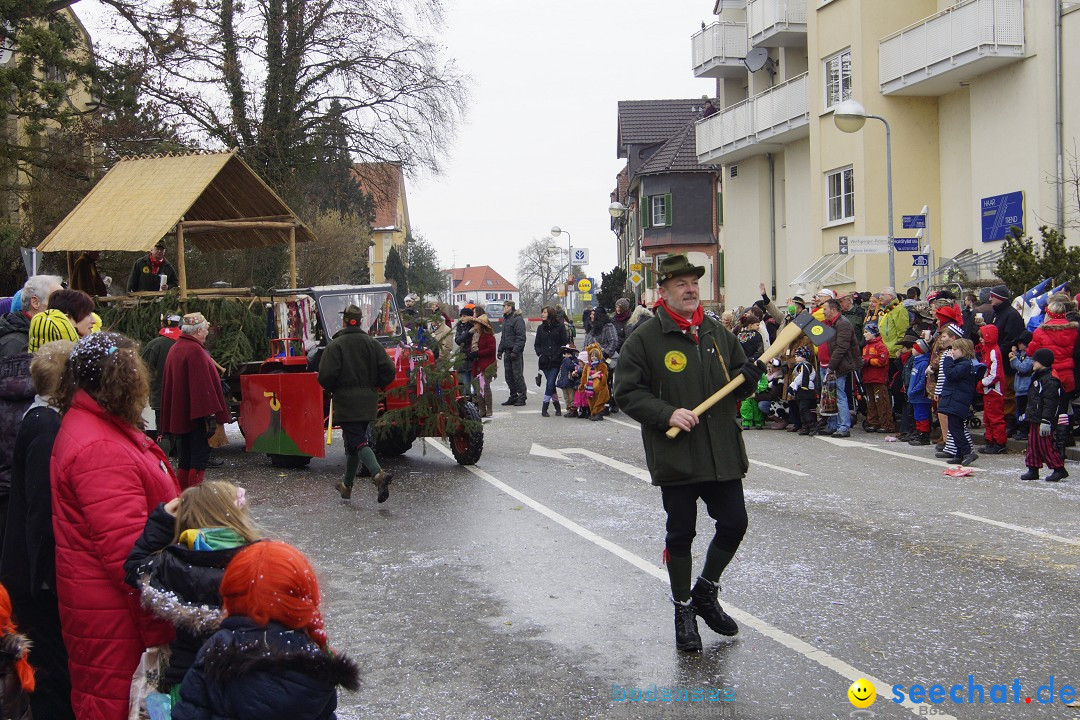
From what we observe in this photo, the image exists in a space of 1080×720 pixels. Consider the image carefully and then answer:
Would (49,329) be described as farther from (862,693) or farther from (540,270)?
(540,270)

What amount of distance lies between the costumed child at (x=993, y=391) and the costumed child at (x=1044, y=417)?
1446mm

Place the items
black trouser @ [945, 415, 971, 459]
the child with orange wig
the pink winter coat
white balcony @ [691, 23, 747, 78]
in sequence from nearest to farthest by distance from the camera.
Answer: the pink winter coat, the child with orange wig, black trouser @ [945, 415, 971, 459], white balcony @ [691, 23, 747, 78]

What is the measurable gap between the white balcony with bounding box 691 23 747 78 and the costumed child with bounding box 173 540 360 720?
36642mm

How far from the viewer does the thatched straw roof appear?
15.0 metres

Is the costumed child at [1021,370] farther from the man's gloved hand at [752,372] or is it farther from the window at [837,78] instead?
the window at [837,78]

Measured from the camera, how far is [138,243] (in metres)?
14.6

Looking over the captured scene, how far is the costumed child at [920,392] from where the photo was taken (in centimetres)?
1419

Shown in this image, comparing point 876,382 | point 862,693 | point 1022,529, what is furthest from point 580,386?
point 862,693

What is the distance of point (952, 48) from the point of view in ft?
78.6

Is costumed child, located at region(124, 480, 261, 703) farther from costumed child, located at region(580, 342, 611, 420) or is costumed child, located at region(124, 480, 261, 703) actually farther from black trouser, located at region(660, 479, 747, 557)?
costumed child, located at region(580, 342, 611, 420)

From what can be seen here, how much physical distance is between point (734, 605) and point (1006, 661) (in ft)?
5.27

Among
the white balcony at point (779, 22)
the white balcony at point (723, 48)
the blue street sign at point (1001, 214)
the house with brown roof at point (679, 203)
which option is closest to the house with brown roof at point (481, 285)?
the house with brown roof at point (679, 203)

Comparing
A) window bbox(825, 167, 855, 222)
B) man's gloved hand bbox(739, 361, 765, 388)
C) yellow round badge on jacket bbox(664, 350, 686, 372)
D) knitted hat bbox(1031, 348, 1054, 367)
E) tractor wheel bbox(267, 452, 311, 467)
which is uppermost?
window bbox(825, 167, 855, 222)

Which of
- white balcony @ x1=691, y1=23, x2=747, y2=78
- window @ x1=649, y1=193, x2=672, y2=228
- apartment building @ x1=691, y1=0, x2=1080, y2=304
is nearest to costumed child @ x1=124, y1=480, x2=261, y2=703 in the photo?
apartment building @ x1=691, y1=0, x2=1080, y2=304
